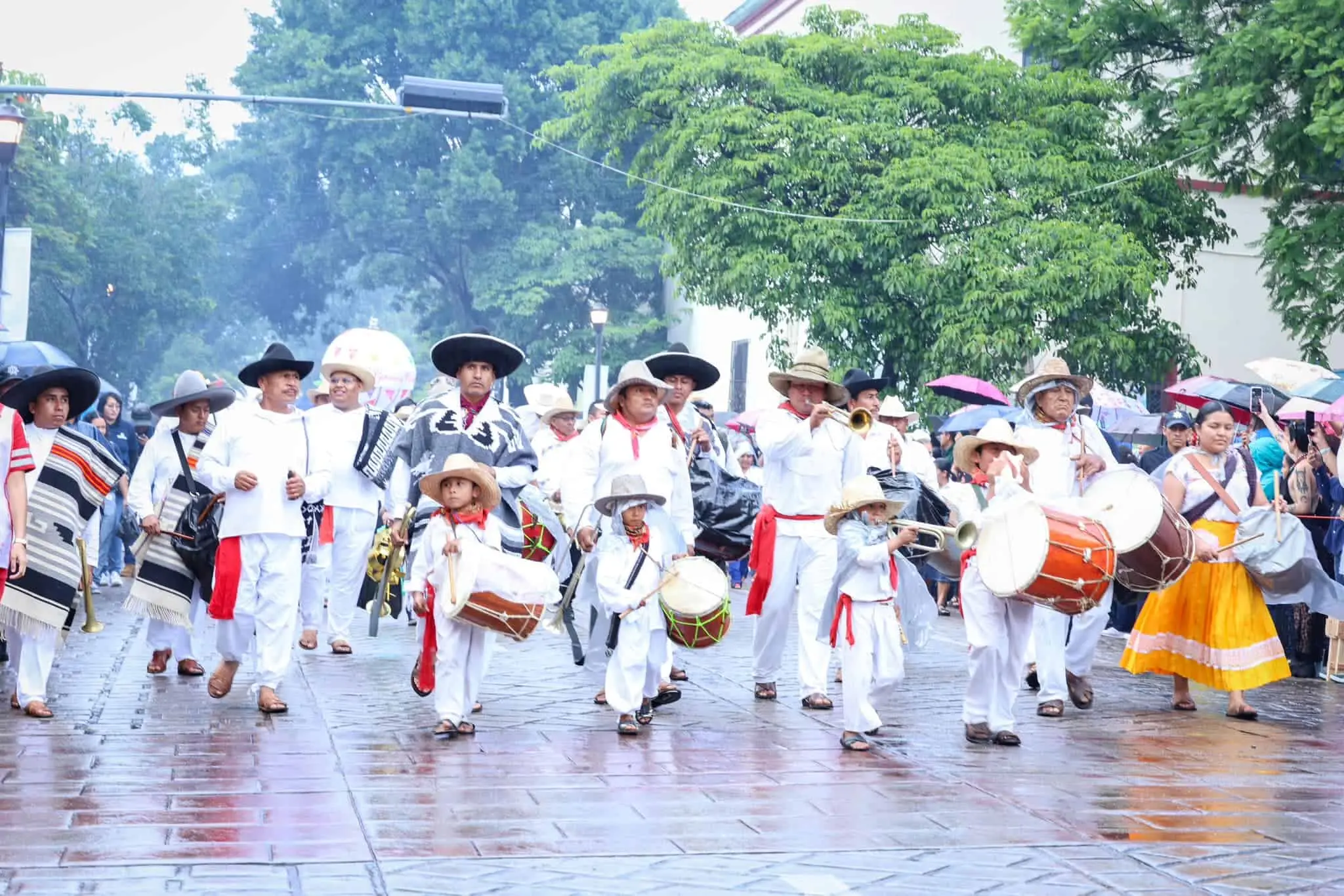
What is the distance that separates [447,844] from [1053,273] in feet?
64.7

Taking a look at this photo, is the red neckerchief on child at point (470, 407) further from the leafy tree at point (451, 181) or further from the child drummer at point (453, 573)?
the leafy tree at point (451, 181)

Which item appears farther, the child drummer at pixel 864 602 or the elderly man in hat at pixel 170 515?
the elderly man in hat at pixel 170 515

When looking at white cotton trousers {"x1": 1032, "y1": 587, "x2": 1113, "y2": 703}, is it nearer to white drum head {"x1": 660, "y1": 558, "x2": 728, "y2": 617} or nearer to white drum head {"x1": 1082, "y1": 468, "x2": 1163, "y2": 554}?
white drum head {"x1": 1082, "y1": 468, "x2": 1163, "y2": 554}

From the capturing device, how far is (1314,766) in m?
8.36

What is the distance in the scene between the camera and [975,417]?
18453 mm

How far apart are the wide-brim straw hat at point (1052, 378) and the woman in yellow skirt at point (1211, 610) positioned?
28.7 inches

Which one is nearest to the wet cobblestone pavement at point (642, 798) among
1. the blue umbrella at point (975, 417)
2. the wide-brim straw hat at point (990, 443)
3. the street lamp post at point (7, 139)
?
the wide-brim straw hat at point (990, 443)

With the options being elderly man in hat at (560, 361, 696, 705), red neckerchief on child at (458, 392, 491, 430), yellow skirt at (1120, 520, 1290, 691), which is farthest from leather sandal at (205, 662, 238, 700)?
yellow skirt at (1120, 520, 1290, 691)

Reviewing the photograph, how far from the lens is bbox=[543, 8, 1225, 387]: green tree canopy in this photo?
25266mm

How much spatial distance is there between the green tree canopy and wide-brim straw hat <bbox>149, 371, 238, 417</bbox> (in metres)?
15.6

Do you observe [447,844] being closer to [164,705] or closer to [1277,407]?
[164,705]

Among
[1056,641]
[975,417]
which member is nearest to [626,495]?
[1056,641]

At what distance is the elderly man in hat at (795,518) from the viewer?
10.3 m

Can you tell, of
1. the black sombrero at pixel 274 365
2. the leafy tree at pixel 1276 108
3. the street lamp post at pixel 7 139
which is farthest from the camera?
the leafy tree at pixel 1276 108
